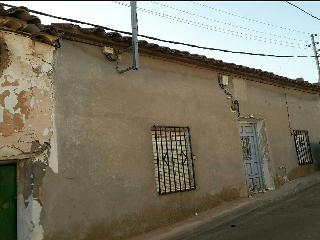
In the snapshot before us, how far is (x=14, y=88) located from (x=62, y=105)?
0.77 m

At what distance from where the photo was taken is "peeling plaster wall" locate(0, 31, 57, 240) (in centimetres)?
413

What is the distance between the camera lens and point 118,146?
5.27m

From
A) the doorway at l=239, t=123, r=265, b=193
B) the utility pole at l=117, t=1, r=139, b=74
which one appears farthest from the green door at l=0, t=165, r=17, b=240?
the doorway at l=239, t=123, r=265, b=193

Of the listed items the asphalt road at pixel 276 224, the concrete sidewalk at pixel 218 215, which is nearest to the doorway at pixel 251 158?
the concrete sidewalk at pixel 218 215

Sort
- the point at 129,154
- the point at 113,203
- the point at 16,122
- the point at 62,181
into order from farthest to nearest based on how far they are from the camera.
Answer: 1. the point at 129,154
2. the point at 113,203
3. the point at 62,181
4. the point at 16,122

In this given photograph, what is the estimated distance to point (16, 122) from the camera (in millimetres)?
4223

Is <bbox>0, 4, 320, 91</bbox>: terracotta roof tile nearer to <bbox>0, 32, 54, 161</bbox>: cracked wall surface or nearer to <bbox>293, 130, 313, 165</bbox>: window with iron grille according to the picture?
<bbox>0, 32, 54, 161</bbox>: cracked wall surface

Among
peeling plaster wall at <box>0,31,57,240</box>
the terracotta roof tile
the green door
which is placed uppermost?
the terracotta roof tile

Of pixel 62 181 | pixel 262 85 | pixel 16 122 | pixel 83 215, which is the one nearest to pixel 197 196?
pixel 83 215

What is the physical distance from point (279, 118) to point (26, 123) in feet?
25.7

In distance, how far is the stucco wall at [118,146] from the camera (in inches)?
181

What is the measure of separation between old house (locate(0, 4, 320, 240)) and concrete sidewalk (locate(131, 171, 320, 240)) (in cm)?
22

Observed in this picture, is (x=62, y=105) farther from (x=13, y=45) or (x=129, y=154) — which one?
(x=129, y=154)

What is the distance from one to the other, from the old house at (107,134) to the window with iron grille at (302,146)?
2299 mm
